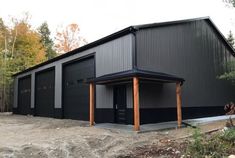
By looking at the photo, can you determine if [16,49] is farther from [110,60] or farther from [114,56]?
[114,56]

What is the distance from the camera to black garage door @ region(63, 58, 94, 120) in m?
15.4

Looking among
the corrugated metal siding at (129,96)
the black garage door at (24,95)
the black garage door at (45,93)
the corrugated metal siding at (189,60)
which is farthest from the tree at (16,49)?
the corrugated metal siding at (189,60)

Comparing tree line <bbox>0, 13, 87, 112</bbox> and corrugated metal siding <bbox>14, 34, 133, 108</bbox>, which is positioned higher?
tree line <bbox>0, 13, 87, 112</bbox>

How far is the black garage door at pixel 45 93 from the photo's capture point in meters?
19.5

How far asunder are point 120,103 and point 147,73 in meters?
2.64

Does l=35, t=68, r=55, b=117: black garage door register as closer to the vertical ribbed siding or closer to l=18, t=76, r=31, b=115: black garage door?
l=18, t=76, r=31, b=115: black garage door

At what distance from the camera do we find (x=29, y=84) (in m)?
23.7

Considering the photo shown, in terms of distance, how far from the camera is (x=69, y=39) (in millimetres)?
36312

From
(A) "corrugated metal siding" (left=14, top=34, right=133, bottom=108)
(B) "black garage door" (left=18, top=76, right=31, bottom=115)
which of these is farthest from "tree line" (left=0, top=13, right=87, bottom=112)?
(A) "corrugated metal siding" (left=14, top=34, right=133, bottom=108)

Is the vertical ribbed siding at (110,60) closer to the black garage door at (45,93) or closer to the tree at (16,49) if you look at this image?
the black garage door at (45,93)

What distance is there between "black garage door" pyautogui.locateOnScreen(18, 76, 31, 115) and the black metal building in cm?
441

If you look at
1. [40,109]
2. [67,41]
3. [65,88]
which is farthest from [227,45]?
[67,41]

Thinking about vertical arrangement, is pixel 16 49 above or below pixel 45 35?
below

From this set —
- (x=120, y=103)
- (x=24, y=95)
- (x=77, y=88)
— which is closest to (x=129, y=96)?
(x=120, y=103)
